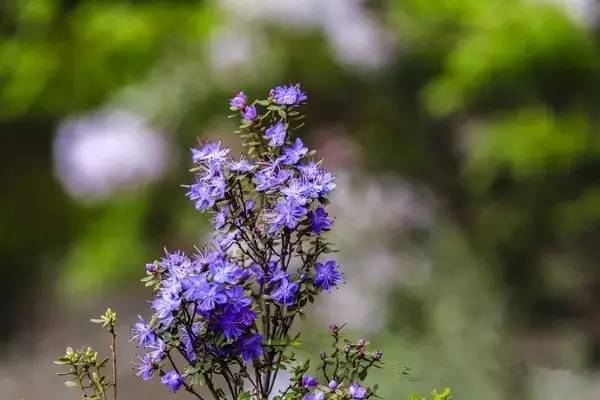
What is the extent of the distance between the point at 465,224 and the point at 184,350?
2.34m

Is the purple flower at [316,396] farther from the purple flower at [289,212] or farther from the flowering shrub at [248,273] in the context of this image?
the purple flower at [289,212]

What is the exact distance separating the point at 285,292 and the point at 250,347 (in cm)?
8

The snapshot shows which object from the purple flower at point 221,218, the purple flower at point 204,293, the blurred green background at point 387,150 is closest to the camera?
the purple flower at point 204,293

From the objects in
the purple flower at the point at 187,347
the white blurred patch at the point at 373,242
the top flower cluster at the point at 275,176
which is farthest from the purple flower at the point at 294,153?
the white blurred patch at the point at 373,242

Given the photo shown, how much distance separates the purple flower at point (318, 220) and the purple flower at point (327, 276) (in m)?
0.04

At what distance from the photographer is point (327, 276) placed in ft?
3.46

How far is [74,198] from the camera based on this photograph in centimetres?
412

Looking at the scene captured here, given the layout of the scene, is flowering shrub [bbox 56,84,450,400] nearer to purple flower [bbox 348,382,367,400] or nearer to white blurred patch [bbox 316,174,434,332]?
purple flower [bbox 348,382,367,400]

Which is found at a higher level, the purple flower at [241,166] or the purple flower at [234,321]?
the purple flower at [241,166]

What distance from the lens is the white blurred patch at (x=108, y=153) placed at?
371 centimetres

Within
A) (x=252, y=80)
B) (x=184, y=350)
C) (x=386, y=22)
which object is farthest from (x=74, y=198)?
(x=184, y=350)

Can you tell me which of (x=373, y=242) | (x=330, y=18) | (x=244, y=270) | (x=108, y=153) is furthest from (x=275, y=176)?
(x=108, y=153)

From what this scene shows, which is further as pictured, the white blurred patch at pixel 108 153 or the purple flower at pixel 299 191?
the white blurred patch at pixel 108 153

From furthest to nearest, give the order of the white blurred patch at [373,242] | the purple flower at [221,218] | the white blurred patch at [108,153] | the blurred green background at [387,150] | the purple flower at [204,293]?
the white blurred patch at [108,153]
the white blurred patch at [373,242]
the blurred green background at [387,150]
the purple flower at [221,218]
the purple flower at [204,293]
